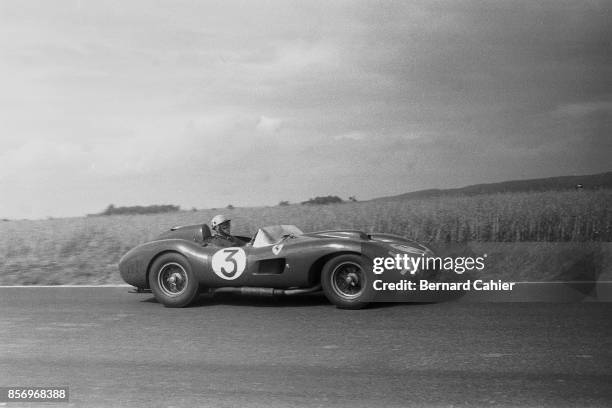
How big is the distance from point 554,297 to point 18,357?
643 centimetres

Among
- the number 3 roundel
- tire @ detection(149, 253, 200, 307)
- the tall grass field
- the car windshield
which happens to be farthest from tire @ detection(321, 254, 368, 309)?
the tall grass field

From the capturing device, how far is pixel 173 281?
9375mm

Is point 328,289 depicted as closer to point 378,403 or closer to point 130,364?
point 130,364

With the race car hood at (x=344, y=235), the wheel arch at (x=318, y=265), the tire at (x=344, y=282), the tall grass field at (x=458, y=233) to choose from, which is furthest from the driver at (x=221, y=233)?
the tall grass field at (x=458, y=233)

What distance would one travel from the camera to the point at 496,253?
15117mm

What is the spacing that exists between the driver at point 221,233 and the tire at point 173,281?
0.58 metres

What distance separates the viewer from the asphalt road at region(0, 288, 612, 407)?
5219 mm

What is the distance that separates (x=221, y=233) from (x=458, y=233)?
9.49 m

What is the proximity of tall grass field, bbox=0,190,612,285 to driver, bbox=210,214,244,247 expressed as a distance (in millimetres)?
3569

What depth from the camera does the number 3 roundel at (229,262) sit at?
8.92 metres

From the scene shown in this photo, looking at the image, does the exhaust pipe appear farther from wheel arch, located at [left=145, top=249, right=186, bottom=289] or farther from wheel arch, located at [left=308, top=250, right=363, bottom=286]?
wheel arch, located at [left=145, top=249, right=186, bottom=289]

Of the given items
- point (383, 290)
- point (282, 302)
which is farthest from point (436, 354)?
point (282, 302)

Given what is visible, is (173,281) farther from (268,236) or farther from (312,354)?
(312,354)

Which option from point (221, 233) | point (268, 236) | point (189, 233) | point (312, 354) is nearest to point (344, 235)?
point (268, 236)
